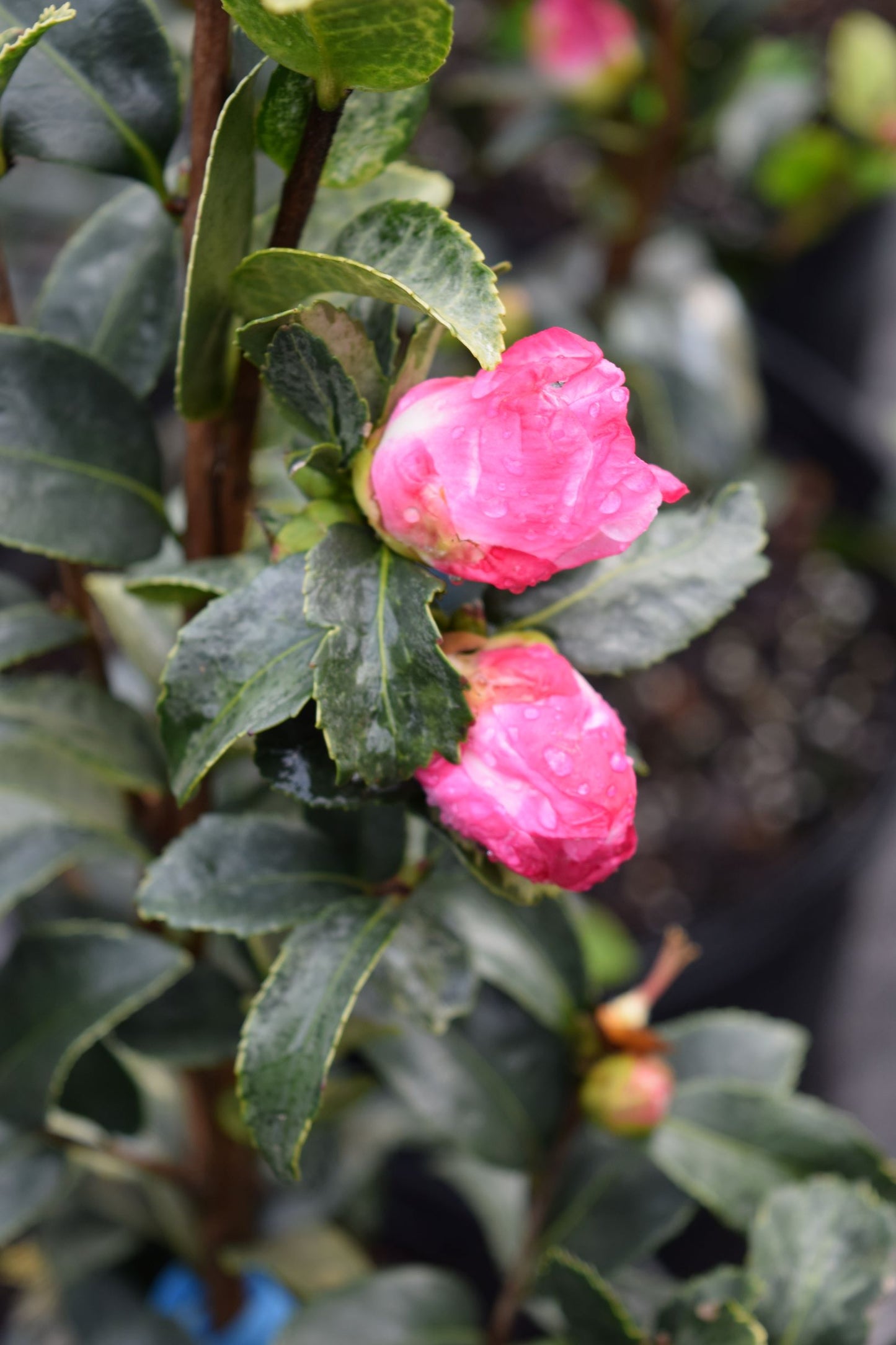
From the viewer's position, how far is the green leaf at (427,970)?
1.40ft

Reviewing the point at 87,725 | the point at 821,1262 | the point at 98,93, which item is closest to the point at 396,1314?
the point at 821,1262

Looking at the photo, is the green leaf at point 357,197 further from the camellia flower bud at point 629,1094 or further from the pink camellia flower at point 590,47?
the pink camellia flower at point 590,47

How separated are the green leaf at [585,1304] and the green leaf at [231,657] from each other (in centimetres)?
25

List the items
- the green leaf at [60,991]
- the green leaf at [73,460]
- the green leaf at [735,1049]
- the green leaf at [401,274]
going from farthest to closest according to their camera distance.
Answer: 1. the green leaf at [735,1049]
2. the green leaf at [60,991]
3. the green leaf at [73,460]
4. the green leaf at [401,274]

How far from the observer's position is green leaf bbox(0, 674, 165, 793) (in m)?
0.48

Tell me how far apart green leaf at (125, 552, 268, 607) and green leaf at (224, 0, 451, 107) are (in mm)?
138

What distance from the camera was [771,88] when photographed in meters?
1.34

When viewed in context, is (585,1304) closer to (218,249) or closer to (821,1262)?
(821,1262)

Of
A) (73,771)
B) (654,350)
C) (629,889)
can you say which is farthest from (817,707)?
(73,771)

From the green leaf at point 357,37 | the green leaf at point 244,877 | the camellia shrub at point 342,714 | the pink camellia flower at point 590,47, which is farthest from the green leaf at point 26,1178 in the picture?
the pink camellia flower at point 590,47

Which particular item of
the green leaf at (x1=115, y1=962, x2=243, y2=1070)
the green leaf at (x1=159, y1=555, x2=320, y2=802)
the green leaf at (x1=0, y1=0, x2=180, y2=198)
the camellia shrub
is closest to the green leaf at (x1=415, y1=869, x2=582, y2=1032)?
the camellia shrub

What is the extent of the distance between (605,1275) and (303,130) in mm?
499

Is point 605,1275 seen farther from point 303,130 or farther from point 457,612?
point 303,130

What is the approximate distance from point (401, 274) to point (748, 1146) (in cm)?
42
